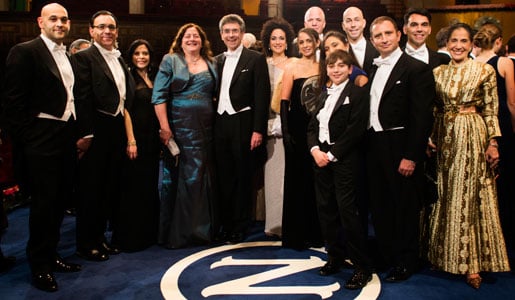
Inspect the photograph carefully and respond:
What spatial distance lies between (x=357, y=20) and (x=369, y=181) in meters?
1.26

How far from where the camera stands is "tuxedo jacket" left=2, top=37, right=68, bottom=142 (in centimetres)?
280

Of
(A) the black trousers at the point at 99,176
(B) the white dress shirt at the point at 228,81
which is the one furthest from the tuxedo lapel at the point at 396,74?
(A) the black trousers at the point at 99,176

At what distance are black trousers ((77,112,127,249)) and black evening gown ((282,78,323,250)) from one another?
115cm

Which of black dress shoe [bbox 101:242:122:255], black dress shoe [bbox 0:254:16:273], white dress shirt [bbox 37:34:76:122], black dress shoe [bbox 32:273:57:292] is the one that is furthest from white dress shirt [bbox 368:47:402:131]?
black dress shoe [bbox 0:254:16:273]

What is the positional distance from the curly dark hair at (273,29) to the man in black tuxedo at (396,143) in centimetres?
101

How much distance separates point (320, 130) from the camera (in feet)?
9.82

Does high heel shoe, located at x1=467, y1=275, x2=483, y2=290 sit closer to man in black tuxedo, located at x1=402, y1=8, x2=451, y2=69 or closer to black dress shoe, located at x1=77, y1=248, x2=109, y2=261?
man in black tuxedo, located at x1=402, y1=8, x2=451, y2=69

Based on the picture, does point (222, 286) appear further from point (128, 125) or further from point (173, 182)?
point (128, 125)

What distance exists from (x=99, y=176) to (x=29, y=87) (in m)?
0.76

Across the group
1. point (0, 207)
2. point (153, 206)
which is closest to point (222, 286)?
point (153, 206)

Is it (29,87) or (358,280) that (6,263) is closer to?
(29,87)

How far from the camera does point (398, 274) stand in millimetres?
2961

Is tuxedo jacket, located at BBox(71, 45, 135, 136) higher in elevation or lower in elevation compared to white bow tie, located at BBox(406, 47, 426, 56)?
lower

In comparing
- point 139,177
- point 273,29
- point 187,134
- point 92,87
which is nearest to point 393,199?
point 187,134
